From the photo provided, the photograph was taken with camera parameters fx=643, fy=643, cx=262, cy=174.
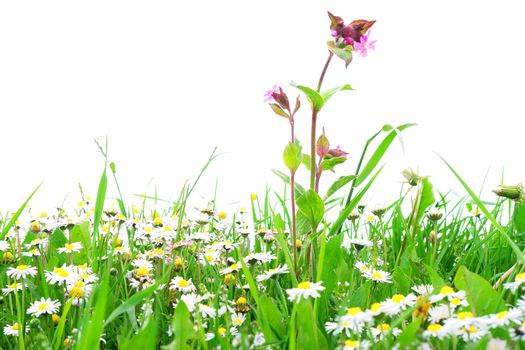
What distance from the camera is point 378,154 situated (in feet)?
7.45

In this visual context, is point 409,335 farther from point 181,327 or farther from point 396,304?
point 181,327

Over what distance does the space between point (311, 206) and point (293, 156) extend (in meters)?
0.18

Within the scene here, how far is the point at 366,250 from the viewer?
9.81 ft

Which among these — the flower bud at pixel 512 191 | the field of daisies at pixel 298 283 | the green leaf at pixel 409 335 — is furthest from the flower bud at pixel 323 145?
the green leaf at pixel 409 335

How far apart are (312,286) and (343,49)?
0.92 meters

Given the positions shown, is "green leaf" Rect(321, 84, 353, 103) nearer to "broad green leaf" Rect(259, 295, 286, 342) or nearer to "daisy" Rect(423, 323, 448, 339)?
"broad green leaf" Rect(259, 295, 286, 342)

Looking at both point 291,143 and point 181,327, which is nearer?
point 181,327

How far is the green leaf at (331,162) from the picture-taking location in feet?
7.32

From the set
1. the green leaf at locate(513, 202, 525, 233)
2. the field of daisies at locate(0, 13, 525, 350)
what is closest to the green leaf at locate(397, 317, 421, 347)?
the field of daisies at locate(0, 13, 525, 350)

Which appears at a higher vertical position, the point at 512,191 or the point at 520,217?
the point at 512,191

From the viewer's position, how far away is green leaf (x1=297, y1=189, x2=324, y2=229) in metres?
2.12

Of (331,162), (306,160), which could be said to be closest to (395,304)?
(331,162)

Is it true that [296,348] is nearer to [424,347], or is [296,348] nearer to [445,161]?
[424,347]

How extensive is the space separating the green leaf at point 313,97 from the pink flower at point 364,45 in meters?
0.24
